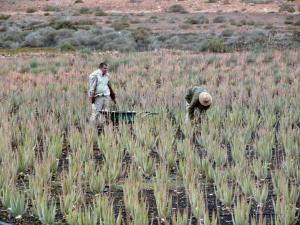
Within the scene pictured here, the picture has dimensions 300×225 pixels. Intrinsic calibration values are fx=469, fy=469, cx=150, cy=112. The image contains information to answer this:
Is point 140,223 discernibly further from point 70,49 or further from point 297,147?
point 70,49

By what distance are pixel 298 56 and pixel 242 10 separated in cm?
3441

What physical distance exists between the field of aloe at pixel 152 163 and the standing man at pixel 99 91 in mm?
333

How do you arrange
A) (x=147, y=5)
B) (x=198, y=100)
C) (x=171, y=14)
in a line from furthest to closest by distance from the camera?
(x=147, y=5) < (x=171, y=14) < (x=198, y=100)

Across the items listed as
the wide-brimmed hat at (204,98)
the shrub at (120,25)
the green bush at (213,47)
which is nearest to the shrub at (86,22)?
the shrub at (120,25)

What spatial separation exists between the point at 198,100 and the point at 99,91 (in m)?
2.15

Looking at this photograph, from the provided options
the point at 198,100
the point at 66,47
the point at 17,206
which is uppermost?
the point at 198,100

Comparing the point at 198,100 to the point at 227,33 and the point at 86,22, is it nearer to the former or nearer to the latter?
the point at 227,33

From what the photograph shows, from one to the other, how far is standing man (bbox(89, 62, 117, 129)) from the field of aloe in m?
0.33

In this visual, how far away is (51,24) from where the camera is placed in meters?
36.4

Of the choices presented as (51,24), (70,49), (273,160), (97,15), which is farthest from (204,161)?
(97,15)

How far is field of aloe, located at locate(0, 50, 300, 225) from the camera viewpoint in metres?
4.34

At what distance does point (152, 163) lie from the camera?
596 cm

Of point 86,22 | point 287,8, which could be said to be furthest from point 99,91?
point 287,8

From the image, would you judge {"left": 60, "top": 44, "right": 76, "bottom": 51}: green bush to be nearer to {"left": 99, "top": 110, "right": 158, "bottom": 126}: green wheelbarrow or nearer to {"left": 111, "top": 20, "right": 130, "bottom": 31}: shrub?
{"left": 111, "top": 20, "right": 130, "bottom": 31}: shrub
